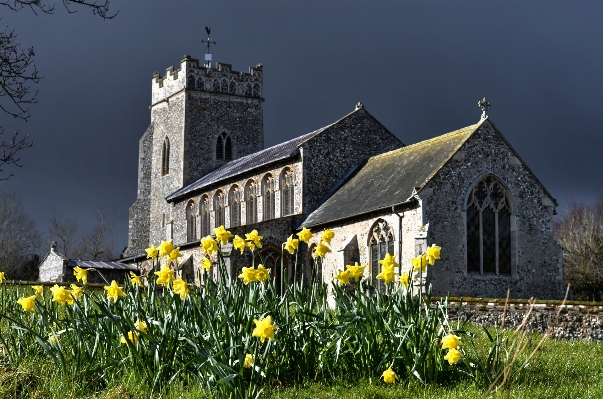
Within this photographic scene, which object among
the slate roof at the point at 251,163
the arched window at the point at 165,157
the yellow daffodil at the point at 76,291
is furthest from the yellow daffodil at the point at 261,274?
the arched window at the point at 165,157

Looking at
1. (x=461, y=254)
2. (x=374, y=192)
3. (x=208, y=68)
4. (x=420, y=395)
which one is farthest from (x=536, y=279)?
(x=208, y=68)

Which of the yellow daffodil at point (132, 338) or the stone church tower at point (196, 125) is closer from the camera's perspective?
the yellow daffodil at point (132, 338)

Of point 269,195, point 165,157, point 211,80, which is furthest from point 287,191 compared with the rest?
point 165,157

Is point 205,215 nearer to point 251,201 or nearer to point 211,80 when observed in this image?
point 251,201

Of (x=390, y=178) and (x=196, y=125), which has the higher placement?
(x=196, y=125)

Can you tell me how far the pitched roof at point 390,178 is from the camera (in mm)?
26281

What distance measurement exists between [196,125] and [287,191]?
16.1 meters

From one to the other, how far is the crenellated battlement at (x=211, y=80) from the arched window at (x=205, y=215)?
9617 millimetres

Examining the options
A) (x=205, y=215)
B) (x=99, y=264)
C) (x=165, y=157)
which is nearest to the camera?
(x=205, y=215)

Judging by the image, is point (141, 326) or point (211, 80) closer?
point (141, 326)

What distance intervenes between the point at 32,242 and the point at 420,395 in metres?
62.3

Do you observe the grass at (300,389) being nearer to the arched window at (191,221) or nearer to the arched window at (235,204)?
the arched window at (235,204)

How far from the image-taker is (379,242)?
2652 cm

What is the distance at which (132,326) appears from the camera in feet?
27.6
